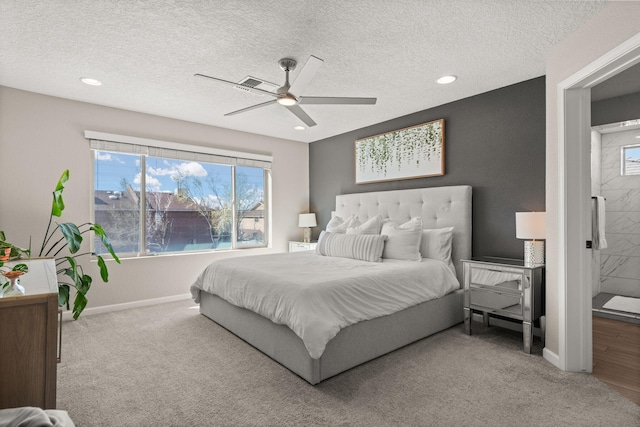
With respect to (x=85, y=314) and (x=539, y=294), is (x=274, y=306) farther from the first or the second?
(x=85, y=314)

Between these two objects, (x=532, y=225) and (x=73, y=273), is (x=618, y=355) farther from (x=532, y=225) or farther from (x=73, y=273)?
(x=73, y=273)

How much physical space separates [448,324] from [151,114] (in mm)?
4484

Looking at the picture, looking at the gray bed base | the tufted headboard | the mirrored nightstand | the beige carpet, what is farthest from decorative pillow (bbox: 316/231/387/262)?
the beige carpet

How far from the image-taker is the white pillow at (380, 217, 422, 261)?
140 inches

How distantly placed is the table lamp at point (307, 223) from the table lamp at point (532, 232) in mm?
3309

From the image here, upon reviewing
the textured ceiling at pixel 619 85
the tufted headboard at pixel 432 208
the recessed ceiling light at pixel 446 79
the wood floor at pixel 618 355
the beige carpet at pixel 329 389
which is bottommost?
the beige carpet at pixel 329 389

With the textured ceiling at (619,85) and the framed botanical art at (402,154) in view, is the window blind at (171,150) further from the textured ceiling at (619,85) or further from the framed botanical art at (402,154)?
the textured ceiling at (619,85)

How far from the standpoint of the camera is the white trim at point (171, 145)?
13.0 ft

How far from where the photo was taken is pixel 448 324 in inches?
131

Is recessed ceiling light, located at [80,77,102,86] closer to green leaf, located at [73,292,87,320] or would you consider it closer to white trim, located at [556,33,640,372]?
green leaf, located at [73,292,87,320]

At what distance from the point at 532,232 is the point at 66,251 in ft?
16.2

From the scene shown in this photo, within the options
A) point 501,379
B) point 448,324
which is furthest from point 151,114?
point 501,379

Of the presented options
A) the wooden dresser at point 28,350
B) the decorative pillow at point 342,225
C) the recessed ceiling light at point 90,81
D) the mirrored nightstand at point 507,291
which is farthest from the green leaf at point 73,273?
the mirrored nightstand at point 507,291

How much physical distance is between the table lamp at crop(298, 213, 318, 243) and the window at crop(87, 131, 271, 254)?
0.62 m
